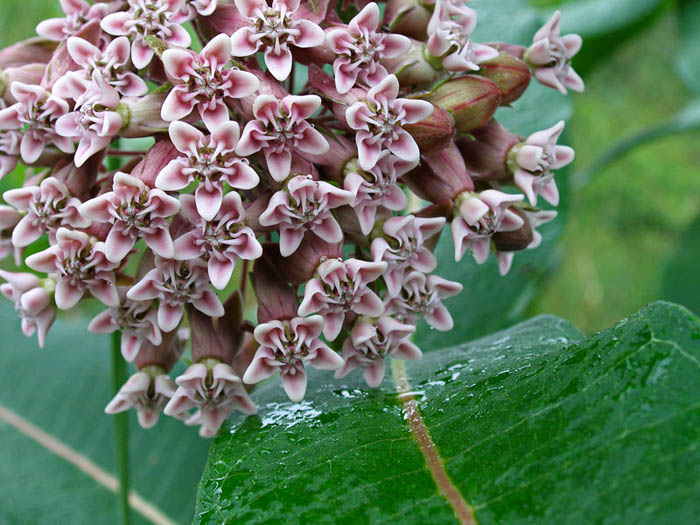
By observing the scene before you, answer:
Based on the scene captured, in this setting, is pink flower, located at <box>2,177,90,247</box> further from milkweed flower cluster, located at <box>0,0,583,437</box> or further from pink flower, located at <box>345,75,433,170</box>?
pink flower, located at <box>345,75,433,170</box>

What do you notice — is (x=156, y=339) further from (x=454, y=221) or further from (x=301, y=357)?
(x=454, y=221)

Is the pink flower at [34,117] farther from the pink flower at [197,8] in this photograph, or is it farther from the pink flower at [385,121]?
the pink flower at [385,121]

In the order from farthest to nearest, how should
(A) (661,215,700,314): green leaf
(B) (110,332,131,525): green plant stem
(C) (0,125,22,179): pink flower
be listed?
1. (A) (661,215,700,314): green leaf
2. (B) (110,332,131,525): green plant stem
3. (C) (0,125,22,179): pink flower

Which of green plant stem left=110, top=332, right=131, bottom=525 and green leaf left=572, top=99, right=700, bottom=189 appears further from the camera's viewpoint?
green leaf left=572, top=99, right=700, bottom=189

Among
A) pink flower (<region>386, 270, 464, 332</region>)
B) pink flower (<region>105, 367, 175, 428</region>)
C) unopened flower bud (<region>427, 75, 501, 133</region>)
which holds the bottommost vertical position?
pink flower (<region>105, 367, 175, 428</region>)

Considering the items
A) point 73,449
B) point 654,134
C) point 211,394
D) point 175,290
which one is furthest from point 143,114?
point 654,134

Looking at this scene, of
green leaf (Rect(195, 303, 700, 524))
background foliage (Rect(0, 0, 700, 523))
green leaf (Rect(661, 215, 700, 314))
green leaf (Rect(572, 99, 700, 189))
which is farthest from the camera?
green leaf (Rect(661, 215, 700, 314))

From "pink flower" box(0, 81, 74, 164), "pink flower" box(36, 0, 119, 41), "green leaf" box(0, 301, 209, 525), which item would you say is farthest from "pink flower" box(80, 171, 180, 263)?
"green leaf" box(0, 301, 209, 525)
